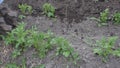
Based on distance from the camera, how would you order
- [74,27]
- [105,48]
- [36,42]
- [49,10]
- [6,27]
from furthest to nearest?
1. [49,10]
2. [74,27]
3. [6,27]
4. [36,42]
5. [105,48]

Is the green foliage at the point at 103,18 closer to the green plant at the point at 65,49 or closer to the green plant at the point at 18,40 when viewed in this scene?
the green plant at the point at 65,49

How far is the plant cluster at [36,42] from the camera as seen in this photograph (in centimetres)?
416

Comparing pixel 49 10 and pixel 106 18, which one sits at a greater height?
pixel 49 10

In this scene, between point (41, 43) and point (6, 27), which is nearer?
point (41, 43)

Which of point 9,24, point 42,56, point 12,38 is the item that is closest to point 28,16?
point 9,24

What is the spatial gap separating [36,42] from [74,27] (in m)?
0.90

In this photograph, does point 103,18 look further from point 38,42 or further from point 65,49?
point 38,42

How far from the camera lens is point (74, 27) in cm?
488

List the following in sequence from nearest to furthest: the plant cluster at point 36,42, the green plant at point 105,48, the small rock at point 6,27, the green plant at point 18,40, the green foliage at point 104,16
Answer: the green plant at point 105,48, the plant cluster at point 36,42, the green plant at point 18,40, the small rock at point 6,27, the green foliage at point 104,16

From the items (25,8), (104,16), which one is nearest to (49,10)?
(25,8)

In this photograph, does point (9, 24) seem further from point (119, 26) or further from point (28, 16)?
point (119, 26)

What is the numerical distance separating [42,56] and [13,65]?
1.57ft

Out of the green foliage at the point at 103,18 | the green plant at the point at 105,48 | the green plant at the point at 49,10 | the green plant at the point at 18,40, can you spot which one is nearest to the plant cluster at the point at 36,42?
the green plant at the point at 18,40

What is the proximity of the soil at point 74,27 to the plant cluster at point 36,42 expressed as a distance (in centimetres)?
9
